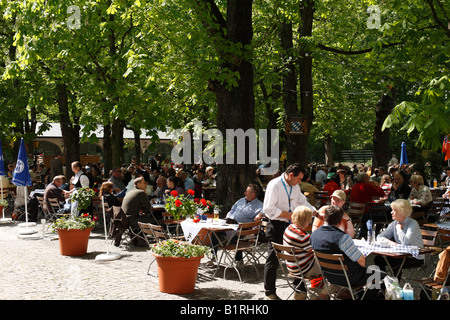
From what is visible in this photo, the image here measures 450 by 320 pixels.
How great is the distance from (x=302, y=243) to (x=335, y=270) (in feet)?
2.20

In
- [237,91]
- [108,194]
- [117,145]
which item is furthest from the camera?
[117,145]

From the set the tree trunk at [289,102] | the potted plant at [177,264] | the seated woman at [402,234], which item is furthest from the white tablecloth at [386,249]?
the tree trunk at [289,102]

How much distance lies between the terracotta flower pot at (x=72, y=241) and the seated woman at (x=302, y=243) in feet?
18.1

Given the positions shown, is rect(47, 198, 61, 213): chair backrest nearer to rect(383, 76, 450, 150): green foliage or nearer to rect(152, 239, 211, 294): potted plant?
rect(152, 239, 211, 294): potted plant

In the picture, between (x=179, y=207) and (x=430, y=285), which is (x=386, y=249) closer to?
(x=430, y=285)

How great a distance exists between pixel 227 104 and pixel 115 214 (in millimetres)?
3603

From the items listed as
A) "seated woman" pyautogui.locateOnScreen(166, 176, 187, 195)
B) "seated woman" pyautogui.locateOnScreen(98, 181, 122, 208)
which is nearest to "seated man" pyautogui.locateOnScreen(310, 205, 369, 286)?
"seated woman" pyautogui.locateOnScreen(166, 176, 187, 195)

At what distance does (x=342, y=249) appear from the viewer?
6.14 metres

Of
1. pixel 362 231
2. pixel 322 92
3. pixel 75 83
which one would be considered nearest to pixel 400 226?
pixel 362 231

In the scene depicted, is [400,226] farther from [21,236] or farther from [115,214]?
[21,236]

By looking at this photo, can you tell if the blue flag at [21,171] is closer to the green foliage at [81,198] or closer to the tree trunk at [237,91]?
the green foliage at [81,198]

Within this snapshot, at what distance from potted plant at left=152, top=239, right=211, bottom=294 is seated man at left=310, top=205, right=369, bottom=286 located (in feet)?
6.81

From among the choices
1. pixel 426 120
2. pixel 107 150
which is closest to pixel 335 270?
pixel 426 120

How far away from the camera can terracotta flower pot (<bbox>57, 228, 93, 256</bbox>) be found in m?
10.8
